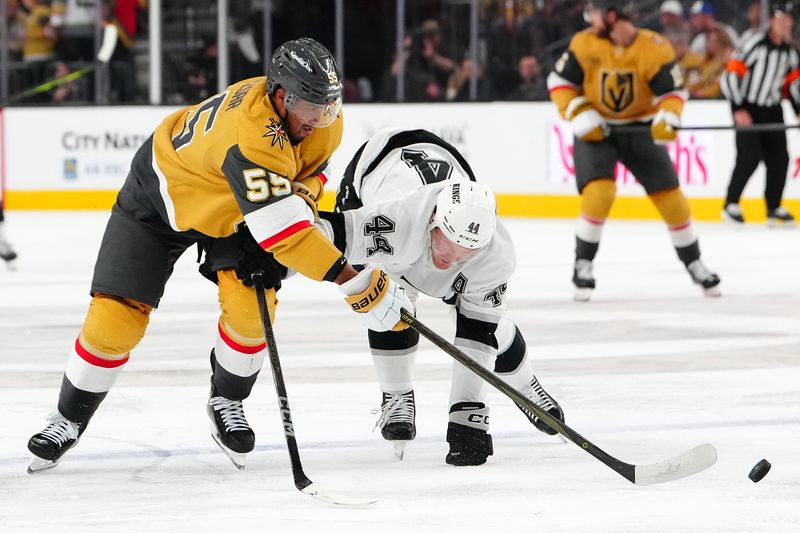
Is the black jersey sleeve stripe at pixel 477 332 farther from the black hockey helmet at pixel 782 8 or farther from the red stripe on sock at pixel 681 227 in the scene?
the black hockey helmet at pixel 782 8

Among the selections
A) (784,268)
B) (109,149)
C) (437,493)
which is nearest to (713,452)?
(437,493)

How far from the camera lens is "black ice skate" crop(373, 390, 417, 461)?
11.7 ft

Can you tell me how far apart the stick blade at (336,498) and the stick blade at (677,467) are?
0.62m

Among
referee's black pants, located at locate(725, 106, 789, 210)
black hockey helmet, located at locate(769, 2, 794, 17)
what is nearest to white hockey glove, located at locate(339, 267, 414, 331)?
referee's black pants, located at locate(725, 106, 789, 210)

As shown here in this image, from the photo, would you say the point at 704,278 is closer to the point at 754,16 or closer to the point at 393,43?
the point at 754,16

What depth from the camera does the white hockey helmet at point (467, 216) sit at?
3.24 metres

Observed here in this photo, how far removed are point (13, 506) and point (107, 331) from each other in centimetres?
50

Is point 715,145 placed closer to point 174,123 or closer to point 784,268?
point 784,268

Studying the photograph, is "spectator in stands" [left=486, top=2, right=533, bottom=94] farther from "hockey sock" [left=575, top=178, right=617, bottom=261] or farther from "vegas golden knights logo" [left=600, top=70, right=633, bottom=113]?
"hockey sock" [left=575, top=178, right=617, bottom=261]

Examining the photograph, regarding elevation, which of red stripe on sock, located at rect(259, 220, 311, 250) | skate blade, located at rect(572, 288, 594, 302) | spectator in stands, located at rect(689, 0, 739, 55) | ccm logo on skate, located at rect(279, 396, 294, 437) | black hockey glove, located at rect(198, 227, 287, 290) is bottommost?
skate blade, located at rect(572, 288, 594, 302)

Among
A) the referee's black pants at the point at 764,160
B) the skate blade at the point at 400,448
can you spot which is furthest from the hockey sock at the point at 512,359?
the referee's black pants at the point at 764,160

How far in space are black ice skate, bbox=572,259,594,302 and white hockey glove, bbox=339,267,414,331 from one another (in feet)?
11.6

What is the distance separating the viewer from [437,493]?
321 cm

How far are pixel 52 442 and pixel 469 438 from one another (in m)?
0.99
